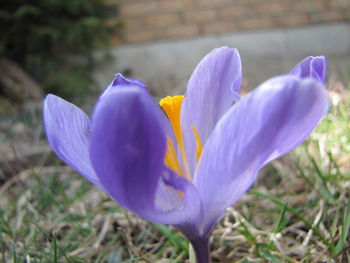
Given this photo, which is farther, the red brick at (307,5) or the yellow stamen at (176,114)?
the red brick at (307,5)

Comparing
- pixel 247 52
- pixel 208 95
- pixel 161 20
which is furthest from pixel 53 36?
pixel 208 95

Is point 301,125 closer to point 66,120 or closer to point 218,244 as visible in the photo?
point 66,120

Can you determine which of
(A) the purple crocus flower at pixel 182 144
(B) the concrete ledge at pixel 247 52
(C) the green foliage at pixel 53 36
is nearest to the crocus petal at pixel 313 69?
(A) the purple crocus flower at pixel 182 144

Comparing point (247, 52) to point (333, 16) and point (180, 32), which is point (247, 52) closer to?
point (180, 32)

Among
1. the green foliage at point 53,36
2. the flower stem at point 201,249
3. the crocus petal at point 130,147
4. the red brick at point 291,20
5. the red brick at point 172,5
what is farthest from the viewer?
the red brick at point 291,20

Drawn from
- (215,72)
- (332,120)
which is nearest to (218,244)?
(215,72)

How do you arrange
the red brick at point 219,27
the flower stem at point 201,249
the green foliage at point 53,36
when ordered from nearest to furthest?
the flower stem at point 201,249 < the green foliage at point 53,36 < the red brick at point 219,27

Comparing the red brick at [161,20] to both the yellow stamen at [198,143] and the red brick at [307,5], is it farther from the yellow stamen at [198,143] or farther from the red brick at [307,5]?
the yellow stamen at [198,143]

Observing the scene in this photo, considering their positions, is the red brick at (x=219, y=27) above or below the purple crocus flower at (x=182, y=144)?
above
